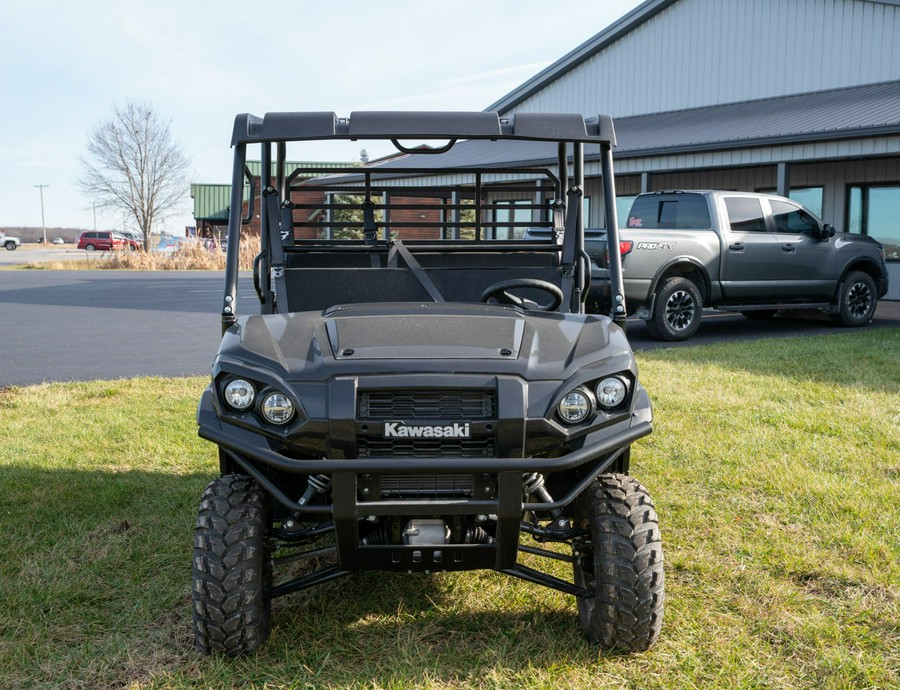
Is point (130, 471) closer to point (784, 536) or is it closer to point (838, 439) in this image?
point (784, 536)

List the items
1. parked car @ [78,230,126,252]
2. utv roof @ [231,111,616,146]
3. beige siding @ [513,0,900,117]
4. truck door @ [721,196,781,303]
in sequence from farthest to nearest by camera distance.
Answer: parked car @ [78,230,126,252]
beige siding @ [513,0,900,117]
truck door @ [721,196,781,303]
utv roof @ [231,111,616,146]

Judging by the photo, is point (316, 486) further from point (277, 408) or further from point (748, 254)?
point (748, 254)

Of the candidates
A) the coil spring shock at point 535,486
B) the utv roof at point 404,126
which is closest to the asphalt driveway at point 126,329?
the utv roof at point 404,126

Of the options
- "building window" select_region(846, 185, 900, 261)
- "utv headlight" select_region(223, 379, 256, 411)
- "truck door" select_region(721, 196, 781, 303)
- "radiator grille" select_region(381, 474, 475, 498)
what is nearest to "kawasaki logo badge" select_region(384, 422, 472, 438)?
"radiator grille" select_region(381, 474, 475, 498)

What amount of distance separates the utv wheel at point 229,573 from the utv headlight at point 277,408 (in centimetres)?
37

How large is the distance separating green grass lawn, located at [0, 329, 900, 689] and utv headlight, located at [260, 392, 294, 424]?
0.88m

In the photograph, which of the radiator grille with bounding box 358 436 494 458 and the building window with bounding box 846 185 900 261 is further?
the building window with bounding box 846 185 900 261

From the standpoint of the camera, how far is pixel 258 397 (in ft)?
9.75

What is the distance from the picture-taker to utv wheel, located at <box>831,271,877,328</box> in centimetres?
1281

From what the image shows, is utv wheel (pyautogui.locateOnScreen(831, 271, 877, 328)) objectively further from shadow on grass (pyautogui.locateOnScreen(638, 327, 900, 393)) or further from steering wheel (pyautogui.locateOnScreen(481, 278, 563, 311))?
steering wheel (pyautogui.locateOnScreen(481, 278, 563, 311))

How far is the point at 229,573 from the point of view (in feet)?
9.78

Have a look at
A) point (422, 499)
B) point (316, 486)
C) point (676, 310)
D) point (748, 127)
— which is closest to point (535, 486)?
point (422, 499)

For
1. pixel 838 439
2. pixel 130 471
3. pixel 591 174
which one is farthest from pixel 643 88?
pixel 130 471

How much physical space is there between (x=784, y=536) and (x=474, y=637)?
1.81 m
